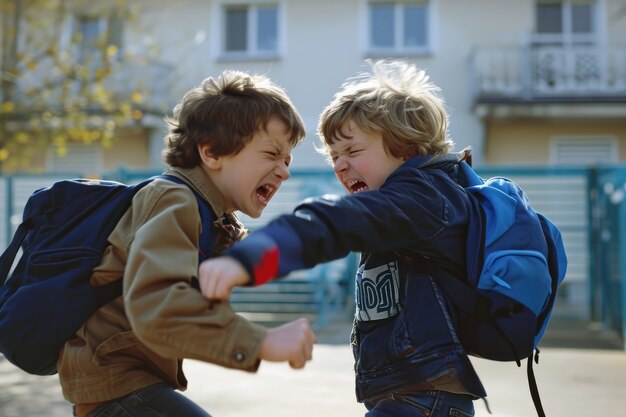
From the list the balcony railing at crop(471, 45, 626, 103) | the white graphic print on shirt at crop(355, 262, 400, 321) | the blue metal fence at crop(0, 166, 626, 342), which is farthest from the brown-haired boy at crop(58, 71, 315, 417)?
the balcony railing at crop(471, 45, 626, 103)

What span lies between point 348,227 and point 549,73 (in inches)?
568

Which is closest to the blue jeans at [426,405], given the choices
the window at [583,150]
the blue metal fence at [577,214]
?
the blue metal fence at [577,214]

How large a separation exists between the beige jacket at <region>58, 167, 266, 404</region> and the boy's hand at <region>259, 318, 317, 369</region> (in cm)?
Result: 2

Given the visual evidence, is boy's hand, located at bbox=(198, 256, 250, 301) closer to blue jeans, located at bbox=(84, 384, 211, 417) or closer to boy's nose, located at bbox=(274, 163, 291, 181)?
blue jeans, located at bbox=(84, 384, 211, 417)

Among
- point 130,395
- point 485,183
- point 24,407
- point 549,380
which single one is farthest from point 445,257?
point 549,380

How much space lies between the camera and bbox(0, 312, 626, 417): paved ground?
17.7 feet

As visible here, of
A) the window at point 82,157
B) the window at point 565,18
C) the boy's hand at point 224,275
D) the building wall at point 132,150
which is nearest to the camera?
the boy's hand at point 224,275

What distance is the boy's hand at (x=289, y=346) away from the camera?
6.61ft

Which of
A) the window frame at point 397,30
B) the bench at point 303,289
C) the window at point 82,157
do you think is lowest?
the bench at point 303,289

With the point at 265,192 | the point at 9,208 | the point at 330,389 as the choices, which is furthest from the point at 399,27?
the point at 265,192

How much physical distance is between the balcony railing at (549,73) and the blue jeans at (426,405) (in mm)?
13474

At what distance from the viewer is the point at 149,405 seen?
2.25 m

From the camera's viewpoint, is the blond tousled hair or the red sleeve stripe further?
Answer: the blond tousled hair

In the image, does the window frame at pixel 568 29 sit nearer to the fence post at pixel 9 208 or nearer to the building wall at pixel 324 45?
the building wall at pixel 324 45
